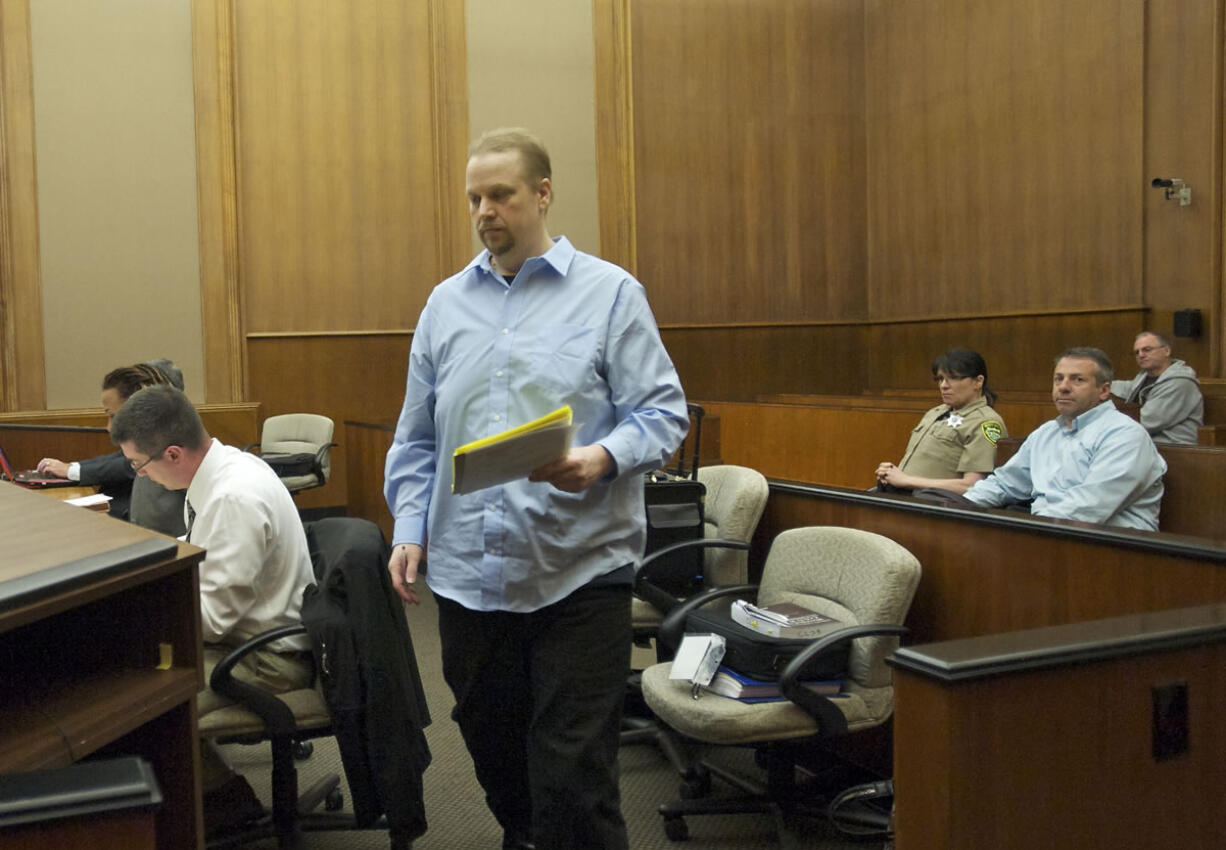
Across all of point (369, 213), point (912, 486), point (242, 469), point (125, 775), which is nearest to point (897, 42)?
point (369, 213)

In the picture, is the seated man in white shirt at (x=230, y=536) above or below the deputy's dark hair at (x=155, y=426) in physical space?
below

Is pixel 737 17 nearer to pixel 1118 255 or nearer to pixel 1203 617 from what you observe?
pixel 1118 255

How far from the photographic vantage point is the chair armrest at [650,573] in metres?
3.47

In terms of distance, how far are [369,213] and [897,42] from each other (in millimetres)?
4910

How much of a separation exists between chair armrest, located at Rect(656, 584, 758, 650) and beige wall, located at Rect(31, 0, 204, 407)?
236 inches

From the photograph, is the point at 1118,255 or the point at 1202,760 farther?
the point at 1118,255

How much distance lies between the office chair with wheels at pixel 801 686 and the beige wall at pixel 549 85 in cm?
629

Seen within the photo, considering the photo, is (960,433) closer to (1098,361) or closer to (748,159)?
(1098,361)

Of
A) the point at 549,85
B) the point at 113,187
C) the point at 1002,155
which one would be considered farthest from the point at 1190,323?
the point at 113,187

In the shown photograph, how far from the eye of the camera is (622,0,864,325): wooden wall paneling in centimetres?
966

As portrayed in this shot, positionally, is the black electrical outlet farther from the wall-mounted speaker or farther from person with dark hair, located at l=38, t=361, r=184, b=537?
the wall-mounted speaker

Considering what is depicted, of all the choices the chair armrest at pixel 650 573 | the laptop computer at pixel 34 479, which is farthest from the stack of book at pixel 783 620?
the laptop computer at pixel 34 479

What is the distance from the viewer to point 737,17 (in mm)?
9977

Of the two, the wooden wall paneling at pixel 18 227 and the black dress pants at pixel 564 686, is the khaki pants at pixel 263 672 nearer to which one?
the black dress pants at pixel 564 686
